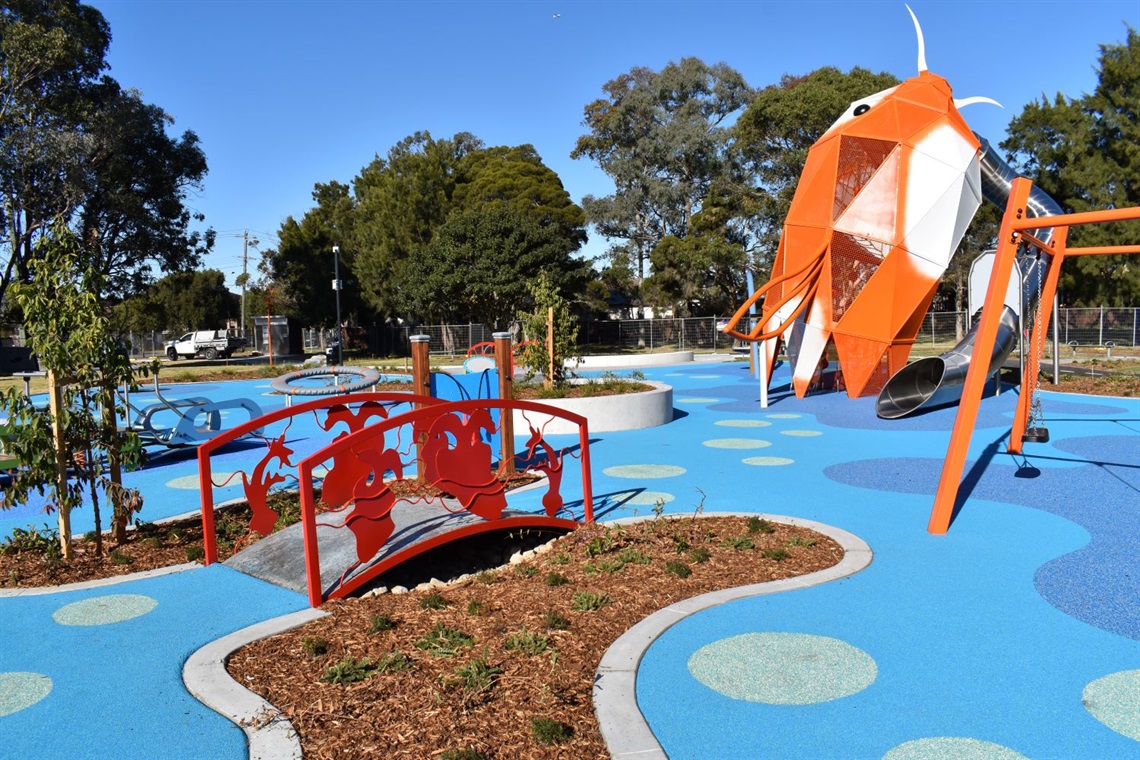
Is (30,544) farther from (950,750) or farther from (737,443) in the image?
(737,443)

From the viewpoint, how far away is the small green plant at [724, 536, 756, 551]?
661cm

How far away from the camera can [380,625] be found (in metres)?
5.09

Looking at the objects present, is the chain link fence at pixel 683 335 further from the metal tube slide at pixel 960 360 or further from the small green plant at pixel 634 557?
the small green plant at pixel 634 557

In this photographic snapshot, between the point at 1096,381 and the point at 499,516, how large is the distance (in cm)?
1836

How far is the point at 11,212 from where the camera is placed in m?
32.3

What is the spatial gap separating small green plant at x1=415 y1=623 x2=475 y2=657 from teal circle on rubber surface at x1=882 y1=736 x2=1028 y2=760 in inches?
94.3

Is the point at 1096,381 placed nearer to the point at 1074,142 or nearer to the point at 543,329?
the point at 543,329

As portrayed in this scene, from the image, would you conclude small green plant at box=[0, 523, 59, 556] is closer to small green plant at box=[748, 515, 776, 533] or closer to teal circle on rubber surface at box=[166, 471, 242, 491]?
teal circle on rubber surface at box=[166, 471, 242, 491]

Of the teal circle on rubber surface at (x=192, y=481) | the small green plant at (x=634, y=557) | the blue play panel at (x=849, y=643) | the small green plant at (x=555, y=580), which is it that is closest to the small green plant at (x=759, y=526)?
the blue play panel at (x=849, y=643)

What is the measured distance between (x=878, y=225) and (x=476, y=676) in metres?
14.7

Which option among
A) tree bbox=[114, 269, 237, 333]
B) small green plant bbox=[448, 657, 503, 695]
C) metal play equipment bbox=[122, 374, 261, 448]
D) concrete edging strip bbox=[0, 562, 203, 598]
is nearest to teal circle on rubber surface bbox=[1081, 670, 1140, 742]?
small green plant bbox=[448, 657, 503, 695]

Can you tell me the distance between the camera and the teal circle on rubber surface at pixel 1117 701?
3852mm

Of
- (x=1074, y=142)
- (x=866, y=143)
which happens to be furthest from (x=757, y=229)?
(x=866, y=143)

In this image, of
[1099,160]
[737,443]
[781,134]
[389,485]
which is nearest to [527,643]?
[389,485]
